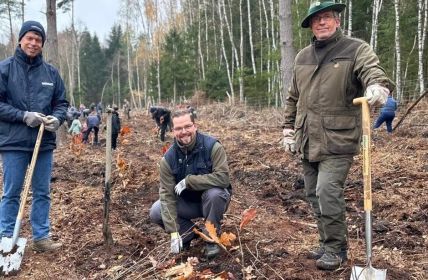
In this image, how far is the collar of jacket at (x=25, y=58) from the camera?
13.6 ft

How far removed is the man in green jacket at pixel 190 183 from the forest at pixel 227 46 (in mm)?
6721

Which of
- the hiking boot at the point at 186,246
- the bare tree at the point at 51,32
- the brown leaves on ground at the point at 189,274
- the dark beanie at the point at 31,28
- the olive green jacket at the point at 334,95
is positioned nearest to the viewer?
the brown leaves on ground at the point at 189,274

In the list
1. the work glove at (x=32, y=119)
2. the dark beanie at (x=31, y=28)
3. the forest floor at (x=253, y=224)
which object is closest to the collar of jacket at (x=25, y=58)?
the dark beanie at (x=31, y=28)

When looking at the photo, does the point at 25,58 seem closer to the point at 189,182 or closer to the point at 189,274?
the point at 189,182

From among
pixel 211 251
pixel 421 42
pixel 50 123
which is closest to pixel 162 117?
pixel 421 42

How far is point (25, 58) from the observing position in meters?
4.18

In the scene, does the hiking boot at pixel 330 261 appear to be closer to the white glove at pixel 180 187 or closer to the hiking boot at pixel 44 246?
the white glove at pixel 180 187

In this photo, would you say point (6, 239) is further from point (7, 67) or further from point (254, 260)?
point (254, 260)

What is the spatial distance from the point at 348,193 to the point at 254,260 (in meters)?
2.89

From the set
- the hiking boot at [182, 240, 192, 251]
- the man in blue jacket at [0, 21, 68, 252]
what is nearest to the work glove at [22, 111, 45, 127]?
the man in blue jacket at [0, 21, 68, 252]

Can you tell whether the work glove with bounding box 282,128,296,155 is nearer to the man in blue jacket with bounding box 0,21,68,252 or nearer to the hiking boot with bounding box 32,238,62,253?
the man in blue jacket with bounding box 0,21,68,252

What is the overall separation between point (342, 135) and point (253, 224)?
1.89 metres

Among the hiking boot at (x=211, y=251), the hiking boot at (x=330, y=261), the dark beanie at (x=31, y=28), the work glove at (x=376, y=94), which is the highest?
the dark beanie at (x=31, y=28)

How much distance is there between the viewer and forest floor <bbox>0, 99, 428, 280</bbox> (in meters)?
3.52
